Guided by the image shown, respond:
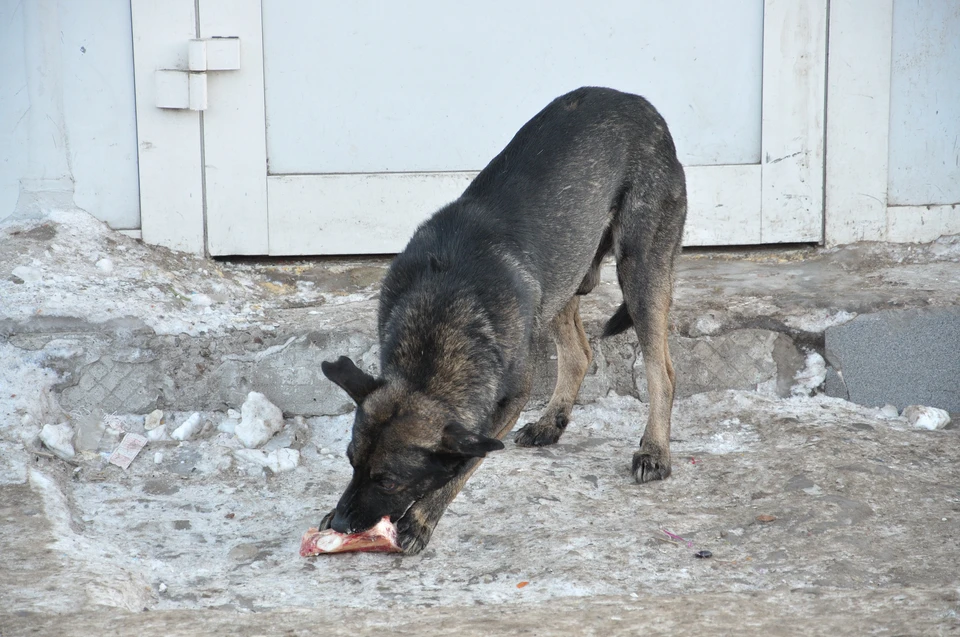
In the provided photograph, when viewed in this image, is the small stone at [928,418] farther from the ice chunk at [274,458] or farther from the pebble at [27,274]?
the pebble at [27,274]

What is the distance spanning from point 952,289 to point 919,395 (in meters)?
0.68

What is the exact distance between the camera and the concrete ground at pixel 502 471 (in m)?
3.11

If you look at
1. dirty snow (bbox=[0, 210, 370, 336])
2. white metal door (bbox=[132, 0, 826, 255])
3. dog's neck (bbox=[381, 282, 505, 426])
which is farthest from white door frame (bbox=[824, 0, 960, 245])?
dog's neck (bbox=[381, 282, 505, 426])

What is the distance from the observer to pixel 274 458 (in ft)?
14.4

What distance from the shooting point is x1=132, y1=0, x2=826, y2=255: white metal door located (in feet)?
18.6

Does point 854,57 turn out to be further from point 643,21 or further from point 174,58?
point 174,58

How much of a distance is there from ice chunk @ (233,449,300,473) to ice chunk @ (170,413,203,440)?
0.27m

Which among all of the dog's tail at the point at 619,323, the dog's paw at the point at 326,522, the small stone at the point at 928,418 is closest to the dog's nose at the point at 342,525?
the dog's paw at the point at 326,522

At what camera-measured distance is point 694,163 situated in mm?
5953

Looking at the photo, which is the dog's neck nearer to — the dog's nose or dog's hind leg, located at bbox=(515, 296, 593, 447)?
the dog's nose

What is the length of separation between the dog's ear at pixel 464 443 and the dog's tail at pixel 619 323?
1586 millimetres

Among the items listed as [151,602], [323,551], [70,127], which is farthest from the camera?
[70,127]

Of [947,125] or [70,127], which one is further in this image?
[947,125]

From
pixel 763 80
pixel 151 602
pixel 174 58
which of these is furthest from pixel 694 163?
pixel 151 602
